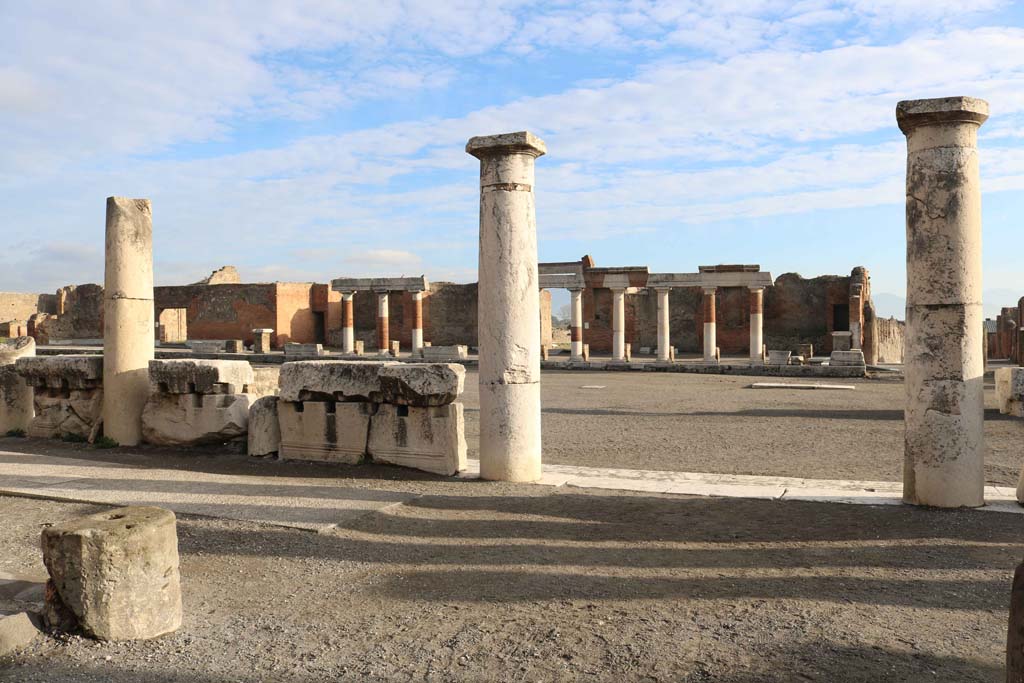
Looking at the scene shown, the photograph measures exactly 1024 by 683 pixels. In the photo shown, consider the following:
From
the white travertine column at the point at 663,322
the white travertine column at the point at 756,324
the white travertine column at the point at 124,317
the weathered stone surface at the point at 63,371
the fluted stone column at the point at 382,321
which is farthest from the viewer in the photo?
the fluted stone column at the point at 382,321

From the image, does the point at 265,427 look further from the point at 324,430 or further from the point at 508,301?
the point at 508,301

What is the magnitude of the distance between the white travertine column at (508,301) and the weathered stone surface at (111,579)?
3.53m

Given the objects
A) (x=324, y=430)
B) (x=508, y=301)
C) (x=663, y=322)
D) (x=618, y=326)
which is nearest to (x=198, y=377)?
(x=324, y=430)

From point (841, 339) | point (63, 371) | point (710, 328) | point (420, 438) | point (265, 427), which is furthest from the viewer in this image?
point (841, 339)

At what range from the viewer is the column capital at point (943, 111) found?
6.02 m

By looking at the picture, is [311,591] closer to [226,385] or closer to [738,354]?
[226,385]

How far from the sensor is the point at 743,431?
451 inches

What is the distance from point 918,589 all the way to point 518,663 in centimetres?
234

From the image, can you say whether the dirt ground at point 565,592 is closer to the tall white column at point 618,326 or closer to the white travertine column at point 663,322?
the white travertine column at point 663,322

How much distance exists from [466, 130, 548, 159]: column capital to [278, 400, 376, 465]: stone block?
8.31 feet

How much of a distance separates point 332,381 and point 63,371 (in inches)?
151

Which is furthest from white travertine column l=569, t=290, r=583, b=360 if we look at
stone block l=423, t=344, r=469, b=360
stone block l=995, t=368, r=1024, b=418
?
stone block l=995, t=368, r=1024, b=418

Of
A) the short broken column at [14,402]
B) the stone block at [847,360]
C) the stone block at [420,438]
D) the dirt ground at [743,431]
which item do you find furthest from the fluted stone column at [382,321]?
the stone block at [420,438]

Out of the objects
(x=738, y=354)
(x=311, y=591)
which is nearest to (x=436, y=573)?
(x=311, y=591)
